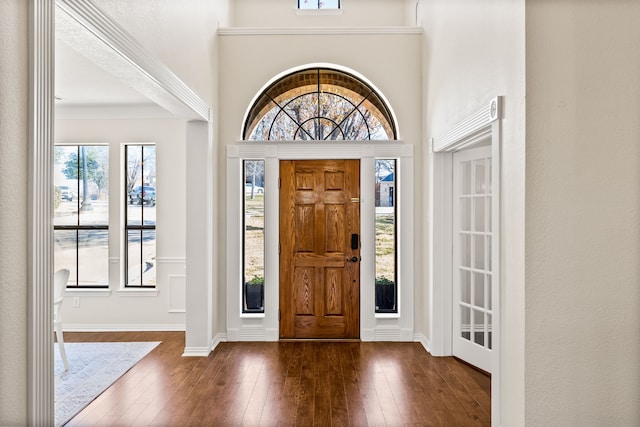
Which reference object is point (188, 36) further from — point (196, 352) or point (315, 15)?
point (196, 352)

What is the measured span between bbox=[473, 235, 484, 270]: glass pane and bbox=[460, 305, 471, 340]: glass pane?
0.49m

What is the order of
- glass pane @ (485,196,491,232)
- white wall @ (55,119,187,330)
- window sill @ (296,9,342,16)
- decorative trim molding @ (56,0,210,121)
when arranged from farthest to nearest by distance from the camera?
window sill @ (296,9,342,16) < white wall @ (55,119,187,330) < glass pane @ (485,196,491,232) < decorative trim molding @ (56,0,210,121)

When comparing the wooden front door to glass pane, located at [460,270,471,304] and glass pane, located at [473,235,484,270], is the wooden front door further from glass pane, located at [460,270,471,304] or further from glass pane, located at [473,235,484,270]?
glass pane, located at [473,235,484,270]

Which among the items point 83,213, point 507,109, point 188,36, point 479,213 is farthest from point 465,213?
point 83,213

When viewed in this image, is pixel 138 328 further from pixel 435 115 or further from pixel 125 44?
pixel 435 115

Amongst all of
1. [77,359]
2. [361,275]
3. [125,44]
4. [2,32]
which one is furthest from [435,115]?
[77,359]

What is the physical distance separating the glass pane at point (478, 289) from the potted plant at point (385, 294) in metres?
1.25

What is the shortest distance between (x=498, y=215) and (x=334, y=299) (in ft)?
8.75

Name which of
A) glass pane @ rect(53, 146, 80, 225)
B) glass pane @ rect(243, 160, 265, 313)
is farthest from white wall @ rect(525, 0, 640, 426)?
glass pane @ rect(53, 146, 80, 225)

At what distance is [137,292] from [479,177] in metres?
4.20

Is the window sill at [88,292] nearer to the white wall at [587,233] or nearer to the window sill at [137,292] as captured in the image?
the window sill at [137,292]

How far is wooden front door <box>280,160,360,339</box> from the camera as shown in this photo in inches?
200

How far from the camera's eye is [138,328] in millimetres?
5566

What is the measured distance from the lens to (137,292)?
18.3 feet
